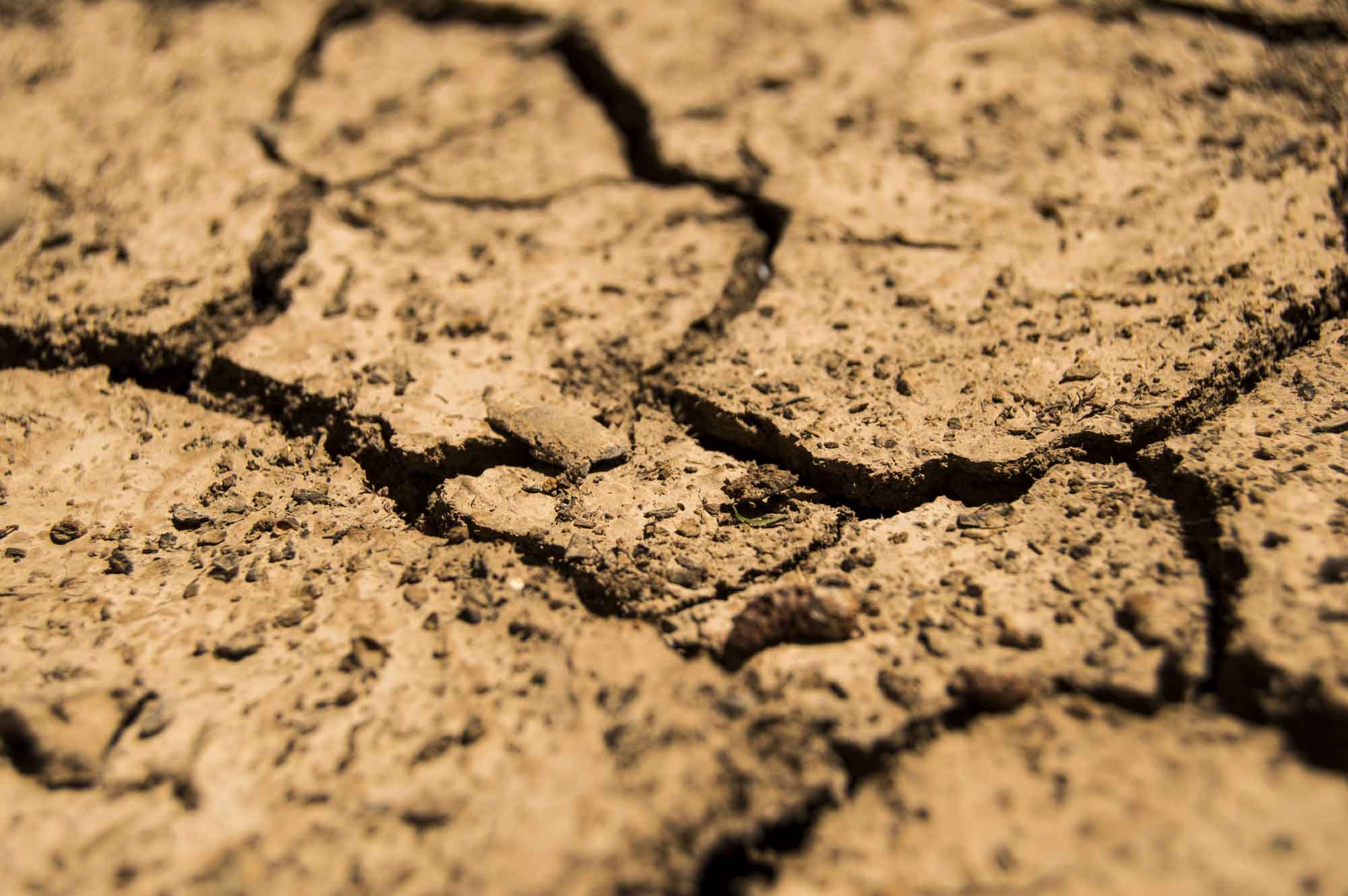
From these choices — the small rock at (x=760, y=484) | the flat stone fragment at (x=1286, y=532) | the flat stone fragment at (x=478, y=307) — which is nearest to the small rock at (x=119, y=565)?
the flat stone fragment at (x=478, y=307)

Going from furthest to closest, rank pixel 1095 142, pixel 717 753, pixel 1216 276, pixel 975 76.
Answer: pixel 975 76 → pixel 1095 142 → pixel 1216 276 → pixel 717 753

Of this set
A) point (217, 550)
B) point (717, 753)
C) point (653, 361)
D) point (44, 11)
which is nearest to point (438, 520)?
point (217, 550)

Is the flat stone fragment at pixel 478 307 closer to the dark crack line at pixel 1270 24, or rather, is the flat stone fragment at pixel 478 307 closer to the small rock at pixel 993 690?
the small rock at pixel 993 690

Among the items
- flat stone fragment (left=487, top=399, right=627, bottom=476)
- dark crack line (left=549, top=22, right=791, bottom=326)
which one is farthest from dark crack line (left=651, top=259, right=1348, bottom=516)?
dark crack line (left=549, top=22, right=791, bottom=326)

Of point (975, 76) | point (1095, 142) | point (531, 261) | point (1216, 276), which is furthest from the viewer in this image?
point (975, 76)

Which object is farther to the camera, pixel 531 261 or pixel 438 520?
pixel 531 261

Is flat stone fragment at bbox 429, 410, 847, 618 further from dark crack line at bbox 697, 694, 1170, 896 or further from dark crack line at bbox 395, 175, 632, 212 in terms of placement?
dark crack line at bbox 395, 175, 632, 212

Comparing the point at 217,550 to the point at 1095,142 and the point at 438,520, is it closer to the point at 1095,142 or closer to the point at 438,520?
the point at 438,520
